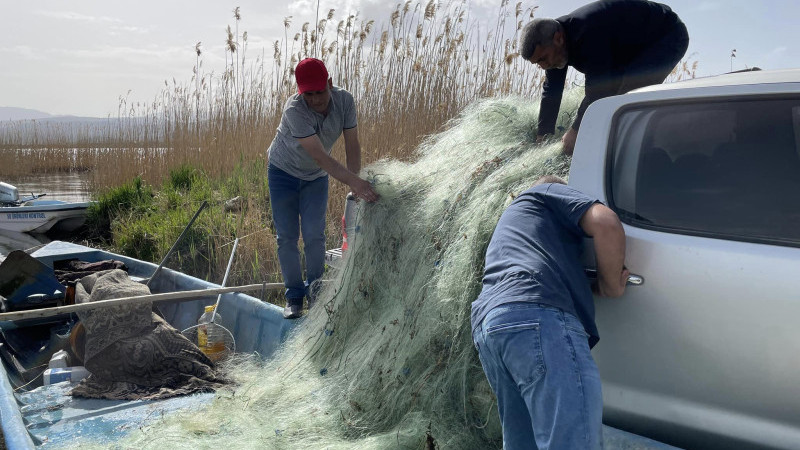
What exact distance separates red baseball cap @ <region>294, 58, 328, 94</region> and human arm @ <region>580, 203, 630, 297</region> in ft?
9.44

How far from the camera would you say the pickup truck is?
199 centimetres

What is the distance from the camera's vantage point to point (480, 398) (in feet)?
9.26

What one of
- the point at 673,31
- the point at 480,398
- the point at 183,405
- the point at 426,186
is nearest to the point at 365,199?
the point at 426,186

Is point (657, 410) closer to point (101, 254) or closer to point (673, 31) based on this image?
point (673, 31)

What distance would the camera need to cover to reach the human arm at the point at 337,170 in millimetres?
3871

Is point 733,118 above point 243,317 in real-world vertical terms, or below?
above

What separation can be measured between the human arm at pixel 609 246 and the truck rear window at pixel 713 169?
0.55ft

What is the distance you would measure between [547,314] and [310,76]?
3061 mm

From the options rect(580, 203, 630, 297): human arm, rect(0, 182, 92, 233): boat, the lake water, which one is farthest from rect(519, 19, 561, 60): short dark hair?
the lake water

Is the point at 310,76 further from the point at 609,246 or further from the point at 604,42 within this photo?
the point at 609,246

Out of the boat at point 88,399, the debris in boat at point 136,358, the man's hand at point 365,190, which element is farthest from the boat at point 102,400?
the man's hand at point 365,190

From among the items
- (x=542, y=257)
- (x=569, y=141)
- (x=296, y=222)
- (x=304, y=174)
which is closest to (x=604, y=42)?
(x=569, y=141)

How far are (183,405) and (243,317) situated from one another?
1.16 meters

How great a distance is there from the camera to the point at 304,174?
521 cm
